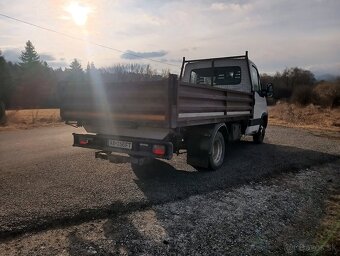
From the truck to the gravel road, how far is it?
0.59 metres

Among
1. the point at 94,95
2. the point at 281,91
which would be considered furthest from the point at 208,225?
the point at 281,91

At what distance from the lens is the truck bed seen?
15.1 feet

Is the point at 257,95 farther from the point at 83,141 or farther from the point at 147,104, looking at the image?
the point at 83,141

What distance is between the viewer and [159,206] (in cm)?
441

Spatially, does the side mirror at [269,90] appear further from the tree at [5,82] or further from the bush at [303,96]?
the tree at [5,82]

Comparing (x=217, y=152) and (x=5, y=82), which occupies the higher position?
(x=5, y=82)

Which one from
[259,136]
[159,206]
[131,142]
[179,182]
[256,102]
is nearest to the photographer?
[159,206]

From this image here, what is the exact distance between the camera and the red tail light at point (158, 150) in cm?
489

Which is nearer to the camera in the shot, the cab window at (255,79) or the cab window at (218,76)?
the cab window at (218,76)

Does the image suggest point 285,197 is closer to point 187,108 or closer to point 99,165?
point 187,108

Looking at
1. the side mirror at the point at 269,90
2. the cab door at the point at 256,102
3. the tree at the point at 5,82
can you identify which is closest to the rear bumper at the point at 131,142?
the cab door at the point at 256,102

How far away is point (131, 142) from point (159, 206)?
1320mm

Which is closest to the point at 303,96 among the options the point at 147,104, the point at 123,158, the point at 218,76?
the point at 218,76

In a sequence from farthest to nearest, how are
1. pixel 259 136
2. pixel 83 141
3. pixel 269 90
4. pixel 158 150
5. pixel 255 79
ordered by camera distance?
pixel 259 136 → pixel 269 90 → pixel 255 79 → pixel 83 141 → pixel 158 150
